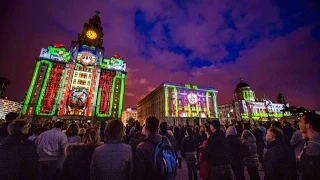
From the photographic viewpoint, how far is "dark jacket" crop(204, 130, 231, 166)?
3928 millimetres

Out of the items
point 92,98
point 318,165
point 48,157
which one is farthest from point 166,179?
point 92,98

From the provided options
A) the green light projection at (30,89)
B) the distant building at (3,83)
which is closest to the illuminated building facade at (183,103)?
the green light projection at (30,89)

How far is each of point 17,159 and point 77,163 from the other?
1.40 metres

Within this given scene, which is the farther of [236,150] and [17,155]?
[236,150]

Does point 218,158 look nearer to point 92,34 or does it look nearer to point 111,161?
point 111,161

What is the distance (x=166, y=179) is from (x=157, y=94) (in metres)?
66.0

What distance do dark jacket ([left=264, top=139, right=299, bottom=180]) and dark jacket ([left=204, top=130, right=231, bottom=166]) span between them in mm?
1010

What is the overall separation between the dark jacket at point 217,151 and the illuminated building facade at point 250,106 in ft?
321

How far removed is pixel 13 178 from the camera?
2945 millimetres

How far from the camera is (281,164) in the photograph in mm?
2926

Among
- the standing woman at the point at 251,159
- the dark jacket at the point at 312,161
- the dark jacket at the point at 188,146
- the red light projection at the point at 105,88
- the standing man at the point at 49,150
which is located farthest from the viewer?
the red light projection at the point at 105,88

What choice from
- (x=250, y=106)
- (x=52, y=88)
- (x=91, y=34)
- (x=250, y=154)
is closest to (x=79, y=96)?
(x=52, y=88)

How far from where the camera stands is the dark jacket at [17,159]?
9.52 feet

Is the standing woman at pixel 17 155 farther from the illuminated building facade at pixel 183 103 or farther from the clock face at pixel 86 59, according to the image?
the clock face at pixel 86 59
